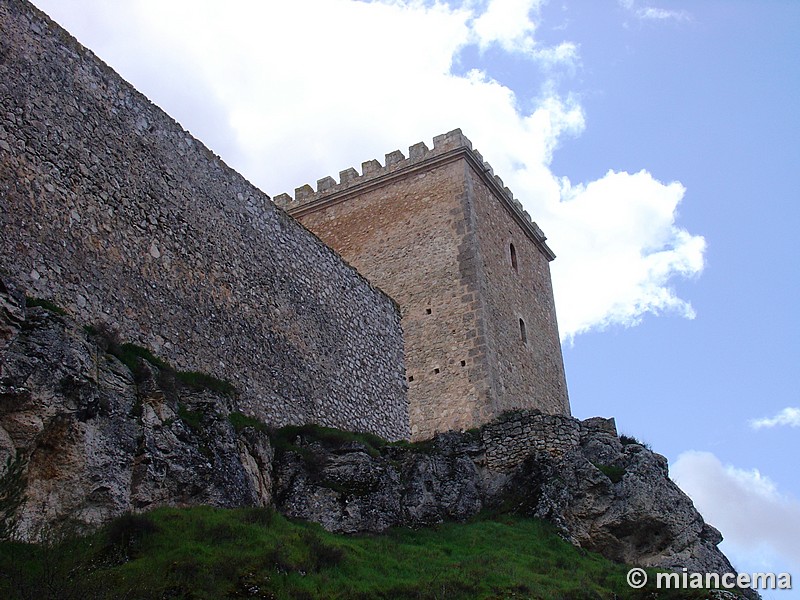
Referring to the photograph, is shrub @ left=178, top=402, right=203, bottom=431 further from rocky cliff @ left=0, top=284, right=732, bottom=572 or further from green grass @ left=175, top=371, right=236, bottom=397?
green grass @ left=175, top=371, right=236, bottom=397

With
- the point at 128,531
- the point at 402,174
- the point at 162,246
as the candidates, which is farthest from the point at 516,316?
the point at 128,531

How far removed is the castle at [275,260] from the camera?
37.6 feet

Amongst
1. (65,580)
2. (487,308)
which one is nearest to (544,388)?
(487,308)

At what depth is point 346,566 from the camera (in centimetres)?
1048

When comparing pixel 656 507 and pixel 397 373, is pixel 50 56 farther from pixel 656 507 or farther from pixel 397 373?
pixel 656 507

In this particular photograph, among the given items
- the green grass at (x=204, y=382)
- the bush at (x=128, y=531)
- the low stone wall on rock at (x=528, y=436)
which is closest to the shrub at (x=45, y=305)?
the green grass at (x=204, y=382)

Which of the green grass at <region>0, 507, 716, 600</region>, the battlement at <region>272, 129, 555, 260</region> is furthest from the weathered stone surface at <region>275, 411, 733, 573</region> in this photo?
the battlement at <region>272, 129, 555, 260</region>

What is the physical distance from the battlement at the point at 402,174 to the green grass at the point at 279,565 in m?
11.8

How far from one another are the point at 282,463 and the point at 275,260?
3.81m

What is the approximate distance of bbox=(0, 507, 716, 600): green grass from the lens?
8383 mm

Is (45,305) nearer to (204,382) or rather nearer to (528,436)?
(204,382)

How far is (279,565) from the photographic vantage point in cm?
959

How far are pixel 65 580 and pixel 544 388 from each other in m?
→ 16.5

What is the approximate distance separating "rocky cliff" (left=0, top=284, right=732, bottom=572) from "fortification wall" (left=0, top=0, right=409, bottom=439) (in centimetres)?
82
